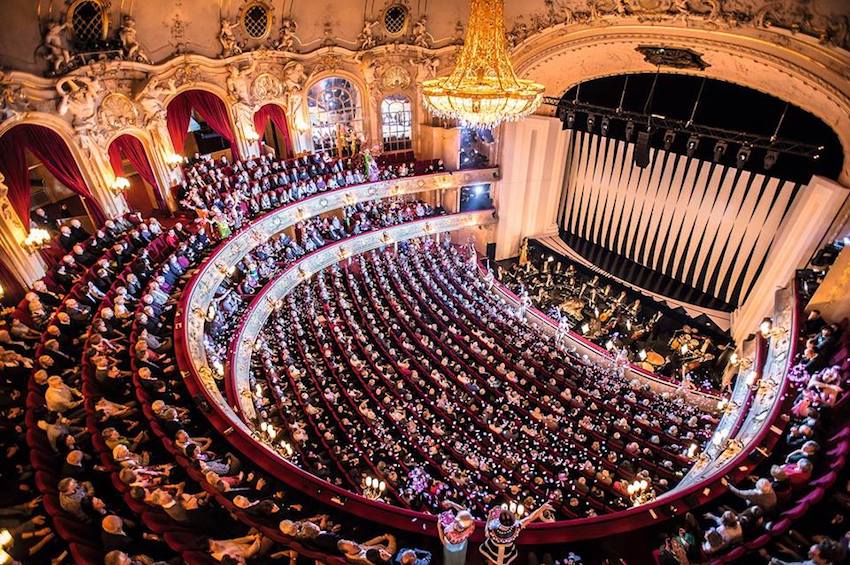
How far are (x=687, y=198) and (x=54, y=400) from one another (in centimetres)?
1953

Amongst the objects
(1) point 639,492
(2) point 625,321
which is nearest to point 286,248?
(1) point 639,492

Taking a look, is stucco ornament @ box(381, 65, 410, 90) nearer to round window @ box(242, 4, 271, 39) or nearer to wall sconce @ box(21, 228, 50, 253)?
round window @ box(242, 4, 271, 39)

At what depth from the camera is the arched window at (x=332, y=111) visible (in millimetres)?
17125

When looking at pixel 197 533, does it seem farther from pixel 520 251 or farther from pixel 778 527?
pixel 520 251

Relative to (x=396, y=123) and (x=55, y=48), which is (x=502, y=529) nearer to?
(x=55, y=48)

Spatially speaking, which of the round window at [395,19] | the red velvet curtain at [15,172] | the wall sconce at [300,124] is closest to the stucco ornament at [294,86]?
the wall sconce at [300,124]

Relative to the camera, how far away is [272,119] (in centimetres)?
1639

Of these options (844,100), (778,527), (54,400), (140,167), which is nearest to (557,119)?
(844,100)

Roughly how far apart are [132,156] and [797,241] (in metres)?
18.9

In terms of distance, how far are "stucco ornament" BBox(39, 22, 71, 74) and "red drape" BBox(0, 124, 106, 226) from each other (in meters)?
1.56

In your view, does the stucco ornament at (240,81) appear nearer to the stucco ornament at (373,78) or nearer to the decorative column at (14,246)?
the stucco ornament at (373,78)

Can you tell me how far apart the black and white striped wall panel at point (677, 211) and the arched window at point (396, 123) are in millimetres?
7367

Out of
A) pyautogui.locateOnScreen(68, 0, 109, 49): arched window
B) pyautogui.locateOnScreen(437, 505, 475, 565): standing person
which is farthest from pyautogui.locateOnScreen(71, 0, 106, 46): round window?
pyautogui.locateOnScreen(437, 505, 475, 565): standing person

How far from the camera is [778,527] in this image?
498 centimetres
